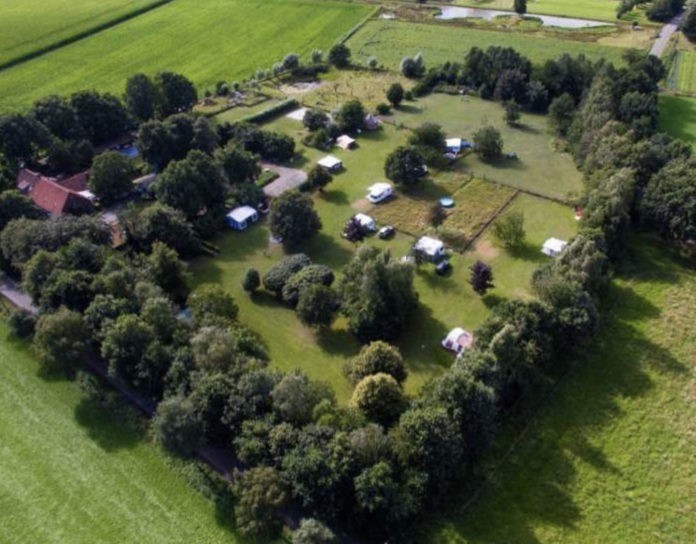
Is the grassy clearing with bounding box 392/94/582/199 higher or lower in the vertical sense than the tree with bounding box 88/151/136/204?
lower

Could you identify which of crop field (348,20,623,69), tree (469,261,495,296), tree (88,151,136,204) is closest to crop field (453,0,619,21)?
crop field (348,20,623,69)

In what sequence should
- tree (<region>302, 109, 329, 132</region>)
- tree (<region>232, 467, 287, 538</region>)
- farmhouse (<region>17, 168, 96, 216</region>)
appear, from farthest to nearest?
1. tree (<region>302, 109, 329, 132</region>)
2. farmhouse (<region>17, 168, 96, 216</region>)
3. tree (<region>232, 467, 287, 538</region>)

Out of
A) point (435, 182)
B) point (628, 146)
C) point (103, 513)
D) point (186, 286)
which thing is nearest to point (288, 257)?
point (186, 286)

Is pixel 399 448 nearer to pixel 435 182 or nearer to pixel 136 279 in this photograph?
pixel 136 279

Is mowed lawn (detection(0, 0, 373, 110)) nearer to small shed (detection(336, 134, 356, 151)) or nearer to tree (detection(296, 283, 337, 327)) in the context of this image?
small shed (detection(336, 134, 356, 151))

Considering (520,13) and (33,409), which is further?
(520,13)

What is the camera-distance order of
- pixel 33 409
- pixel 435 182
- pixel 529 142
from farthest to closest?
pixel 529 142, pixel 435 182, pixel 33 409

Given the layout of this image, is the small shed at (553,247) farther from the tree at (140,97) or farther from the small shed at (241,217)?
the tree at (140,97)
